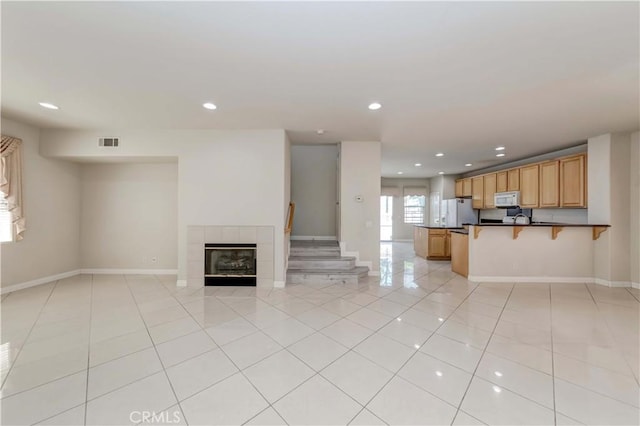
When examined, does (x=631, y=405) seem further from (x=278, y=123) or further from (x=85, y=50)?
(x=85, y=50)

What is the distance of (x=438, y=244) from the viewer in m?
6.55

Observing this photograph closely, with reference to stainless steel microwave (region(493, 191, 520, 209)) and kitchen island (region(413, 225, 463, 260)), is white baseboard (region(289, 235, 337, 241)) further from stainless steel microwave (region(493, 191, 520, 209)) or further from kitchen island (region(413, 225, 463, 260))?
stainless steel microwave (region(493, 191, 520, 209))

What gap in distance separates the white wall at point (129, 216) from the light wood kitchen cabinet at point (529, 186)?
7.82m

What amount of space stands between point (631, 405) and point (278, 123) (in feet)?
14.7

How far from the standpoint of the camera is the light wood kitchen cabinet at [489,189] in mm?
6719

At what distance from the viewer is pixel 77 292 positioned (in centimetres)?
380

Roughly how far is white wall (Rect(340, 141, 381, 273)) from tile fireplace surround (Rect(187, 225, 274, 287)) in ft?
5.18

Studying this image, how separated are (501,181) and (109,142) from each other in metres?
8.76

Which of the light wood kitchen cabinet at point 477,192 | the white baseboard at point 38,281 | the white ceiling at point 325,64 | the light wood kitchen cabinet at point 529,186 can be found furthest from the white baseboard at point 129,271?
the light wood kitchen cabinet at point 477,192

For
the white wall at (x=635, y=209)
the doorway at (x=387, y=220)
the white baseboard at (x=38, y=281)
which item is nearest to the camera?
the white baseboard at (x=38, y=281)

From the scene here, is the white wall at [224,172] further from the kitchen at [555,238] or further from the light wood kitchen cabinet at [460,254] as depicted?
the kitchen at [555,238]

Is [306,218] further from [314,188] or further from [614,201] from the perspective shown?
[614,201]

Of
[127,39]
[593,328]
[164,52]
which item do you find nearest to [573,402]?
[593,328]

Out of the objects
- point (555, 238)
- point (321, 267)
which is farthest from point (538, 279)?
point (321, 267)
